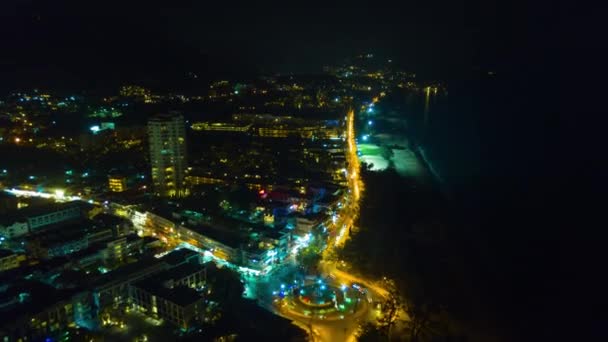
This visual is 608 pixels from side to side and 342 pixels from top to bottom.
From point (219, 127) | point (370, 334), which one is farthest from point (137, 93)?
point (370, 334)

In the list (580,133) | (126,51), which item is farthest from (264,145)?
(126,51)

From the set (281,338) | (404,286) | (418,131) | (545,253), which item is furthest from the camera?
(418,131)

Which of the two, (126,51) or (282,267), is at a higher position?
(126,51)

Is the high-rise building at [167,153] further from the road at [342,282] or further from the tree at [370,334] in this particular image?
the tree at [370,334]

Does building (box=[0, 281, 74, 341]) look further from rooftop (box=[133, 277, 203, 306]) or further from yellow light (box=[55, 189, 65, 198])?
yellow light (box=[55, 189, 65, 198])

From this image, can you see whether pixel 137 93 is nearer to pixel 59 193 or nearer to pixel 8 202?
pixel 59 193

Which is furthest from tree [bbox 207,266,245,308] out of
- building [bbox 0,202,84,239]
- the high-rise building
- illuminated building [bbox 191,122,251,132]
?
illuminated building [bbox 191,122,251,132]

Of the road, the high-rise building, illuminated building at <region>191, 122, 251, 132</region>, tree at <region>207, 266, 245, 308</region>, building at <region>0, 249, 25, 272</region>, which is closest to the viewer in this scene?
the road

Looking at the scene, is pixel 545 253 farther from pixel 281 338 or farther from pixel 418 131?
pixel 418 131

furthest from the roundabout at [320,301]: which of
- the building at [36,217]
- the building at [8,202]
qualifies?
the building at [8,202]
